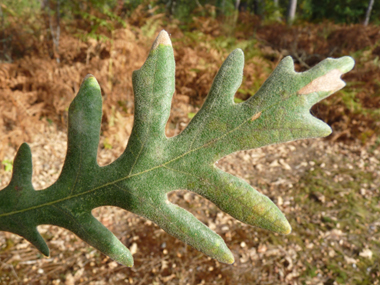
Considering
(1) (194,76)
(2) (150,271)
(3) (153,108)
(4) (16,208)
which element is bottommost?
(2) (150,271)

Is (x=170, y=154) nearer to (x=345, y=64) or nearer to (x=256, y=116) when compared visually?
(x=256, y=116)

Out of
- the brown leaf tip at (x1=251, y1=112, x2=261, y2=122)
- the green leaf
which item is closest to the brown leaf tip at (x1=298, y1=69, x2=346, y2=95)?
the green leaf

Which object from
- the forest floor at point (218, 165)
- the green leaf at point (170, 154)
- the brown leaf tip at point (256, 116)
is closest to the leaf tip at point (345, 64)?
the green leaf at point (170, 154)

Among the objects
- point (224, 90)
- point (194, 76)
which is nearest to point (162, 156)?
point (224, 90)

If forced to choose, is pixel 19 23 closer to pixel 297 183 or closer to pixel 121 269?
pixel 121 269

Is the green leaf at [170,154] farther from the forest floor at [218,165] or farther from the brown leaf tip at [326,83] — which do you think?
the forest floor at [218,165]

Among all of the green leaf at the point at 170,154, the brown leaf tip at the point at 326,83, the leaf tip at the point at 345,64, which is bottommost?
the green leaf at the point at 170,154

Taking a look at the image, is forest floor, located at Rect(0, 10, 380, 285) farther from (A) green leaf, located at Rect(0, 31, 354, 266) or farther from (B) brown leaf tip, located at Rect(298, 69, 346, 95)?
(B) brown leaf tip, located at Rect(298, 69, 346, 95)
